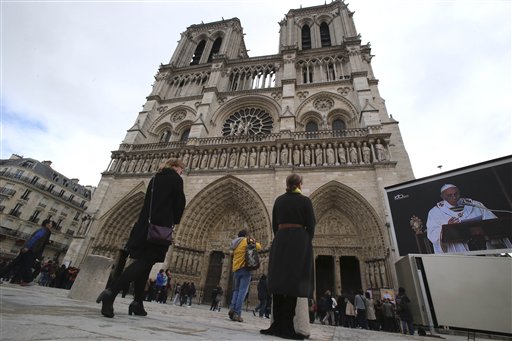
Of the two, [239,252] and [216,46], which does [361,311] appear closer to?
[239,252]

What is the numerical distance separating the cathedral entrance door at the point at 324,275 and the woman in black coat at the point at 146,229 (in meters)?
9.15

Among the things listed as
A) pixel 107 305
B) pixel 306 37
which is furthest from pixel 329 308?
pixel 306 37

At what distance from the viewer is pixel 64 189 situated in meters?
25.2

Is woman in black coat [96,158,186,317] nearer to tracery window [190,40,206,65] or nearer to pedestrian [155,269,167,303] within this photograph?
pedestrian [155,269,167,303]

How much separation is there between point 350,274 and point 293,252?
9.23 meters

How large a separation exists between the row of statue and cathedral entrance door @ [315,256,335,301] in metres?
4.27

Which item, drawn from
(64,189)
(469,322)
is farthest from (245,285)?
(64,189)

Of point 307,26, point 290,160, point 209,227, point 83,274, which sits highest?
point 307,26

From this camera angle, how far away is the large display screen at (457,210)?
6.09 metres

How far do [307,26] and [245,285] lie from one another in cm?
2330

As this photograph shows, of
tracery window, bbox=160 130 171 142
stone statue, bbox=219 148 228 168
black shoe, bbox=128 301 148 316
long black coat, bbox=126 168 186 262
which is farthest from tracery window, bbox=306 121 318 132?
black shoe, bbox=128 301 148 316

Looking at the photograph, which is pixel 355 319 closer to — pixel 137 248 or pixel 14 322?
pixel 137 248

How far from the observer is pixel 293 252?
217 centimetres

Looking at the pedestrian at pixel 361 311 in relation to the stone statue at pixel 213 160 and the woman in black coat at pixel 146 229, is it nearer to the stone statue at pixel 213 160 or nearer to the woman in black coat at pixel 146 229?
the woman in black coat at pixel 146 229
